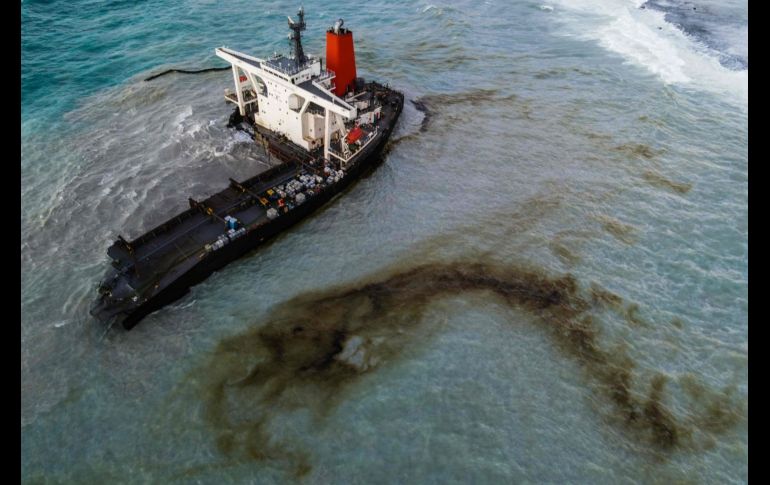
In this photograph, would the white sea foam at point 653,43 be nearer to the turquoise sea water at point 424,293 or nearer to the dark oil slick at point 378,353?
the turquoise sea water at point 424,293

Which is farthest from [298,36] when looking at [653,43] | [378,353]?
[653,43]

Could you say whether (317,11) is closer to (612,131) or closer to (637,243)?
(612,131)

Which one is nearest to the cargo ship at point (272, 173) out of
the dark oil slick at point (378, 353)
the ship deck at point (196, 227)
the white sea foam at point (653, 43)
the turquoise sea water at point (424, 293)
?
the ship deck at point (196, 227)

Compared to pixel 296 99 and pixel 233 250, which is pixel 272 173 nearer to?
pixel 296 99

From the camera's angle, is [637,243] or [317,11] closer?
[637,243]

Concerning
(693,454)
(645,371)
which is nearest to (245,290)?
(645,371)
